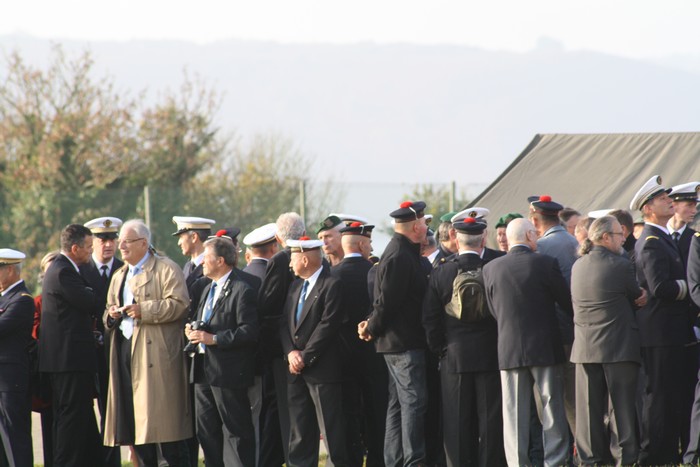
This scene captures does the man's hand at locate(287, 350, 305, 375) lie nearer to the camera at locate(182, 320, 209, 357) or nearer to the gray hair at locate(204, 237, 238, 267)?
the camera at locate(182, 320, 209, 357)

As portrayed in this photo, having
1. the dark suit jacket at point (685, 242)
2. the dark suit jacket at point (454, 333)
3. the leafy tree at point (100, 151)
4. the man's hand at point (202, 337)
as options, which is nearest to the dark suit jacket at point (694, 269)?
the dark suit jacket at point (685, 242)

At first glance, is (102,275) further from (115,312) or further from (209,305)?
(209,305)

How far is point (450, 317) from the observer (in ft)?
27.2

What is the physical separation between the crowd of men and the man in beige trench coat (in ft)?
0.05

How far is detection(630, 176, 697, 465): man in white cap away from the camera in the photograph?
27.3 ft

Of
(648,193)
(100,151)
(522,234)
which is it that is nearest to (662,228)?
(648,193)

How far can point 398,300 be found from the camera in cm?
831

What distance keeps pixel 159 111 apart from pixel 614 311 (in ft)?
62.7

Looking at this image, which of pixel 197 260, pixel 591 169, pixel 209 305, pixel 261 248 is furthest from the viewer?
pixel 591 169

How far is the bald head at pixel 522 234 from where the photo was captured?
321 inches

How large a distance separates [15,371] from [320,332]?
102 inches

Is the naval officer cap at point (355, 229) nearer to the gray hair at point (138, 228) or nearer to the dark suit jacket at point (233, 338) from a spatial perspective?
the dark suit jacket at point (233, 338)

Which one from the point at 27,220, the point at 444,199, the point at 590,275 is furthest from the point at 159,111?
the point at 590,275

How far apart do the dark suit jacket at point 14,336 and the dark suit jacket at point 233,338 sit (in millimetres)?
1501
